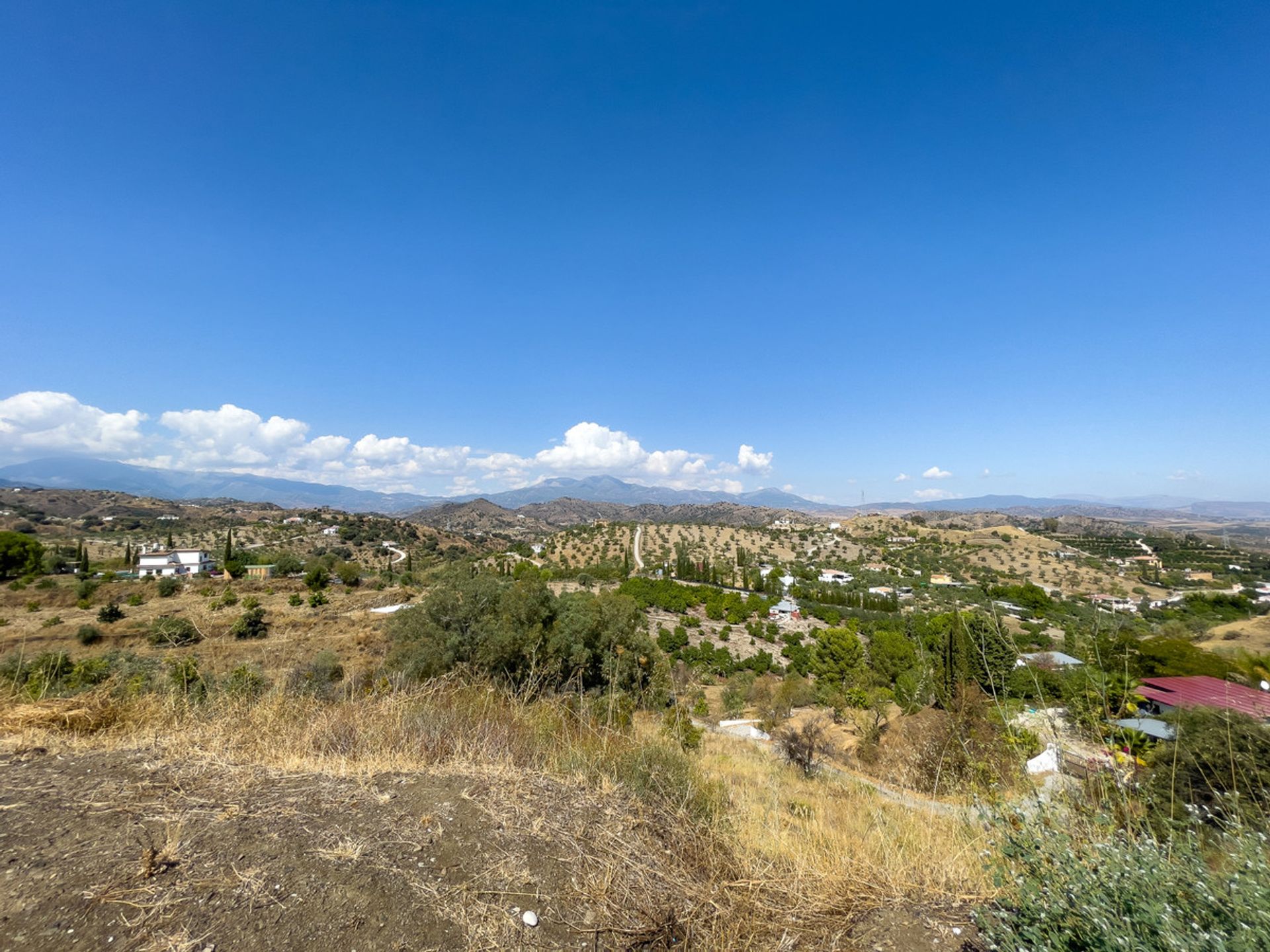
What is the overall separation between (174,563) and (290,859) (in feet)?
205

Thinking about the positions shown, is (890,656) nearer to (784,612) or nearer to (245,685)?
(784,612)

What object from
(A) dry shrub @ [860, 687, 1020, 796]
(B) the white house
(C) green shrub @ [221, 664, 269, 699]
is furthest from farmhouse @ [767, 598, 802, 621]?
(B) the white house

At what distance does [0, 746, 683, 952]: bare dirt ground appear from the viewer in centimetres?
183

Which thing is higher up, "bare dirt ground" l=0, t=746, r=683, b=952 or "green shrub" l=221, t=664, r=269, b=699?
"bare dirt ground" l=0, t=746, r=683, b=952

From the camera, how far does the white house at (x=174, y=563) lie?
4478 centimetres

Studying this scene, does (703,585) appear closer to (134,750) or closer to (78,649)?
(78,649)

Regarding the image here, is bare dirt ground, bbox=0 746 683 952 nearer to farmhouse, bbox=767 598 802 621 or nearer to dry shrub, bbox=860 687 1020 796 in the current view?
dry shrub, bbox=860 687 1020 796

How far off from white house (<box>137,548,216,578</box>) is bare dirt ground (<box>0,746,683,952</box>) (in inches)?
2169

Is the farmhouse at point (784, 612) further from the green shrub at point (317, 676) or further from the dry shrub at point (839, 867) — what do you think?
the dry shrub at point (839, 867)

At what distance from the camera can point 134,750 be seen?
3393 mm

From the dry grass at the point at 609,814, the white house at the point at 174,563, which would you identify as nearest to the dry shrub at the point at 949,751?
the dry grass at the point at 609,814

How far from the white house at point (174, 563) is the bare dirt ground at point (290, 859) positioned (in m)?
55.1

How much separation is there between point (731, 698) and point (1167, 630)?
66.2 ft

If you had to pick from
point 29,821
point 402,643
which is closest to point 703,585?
point 402,643
